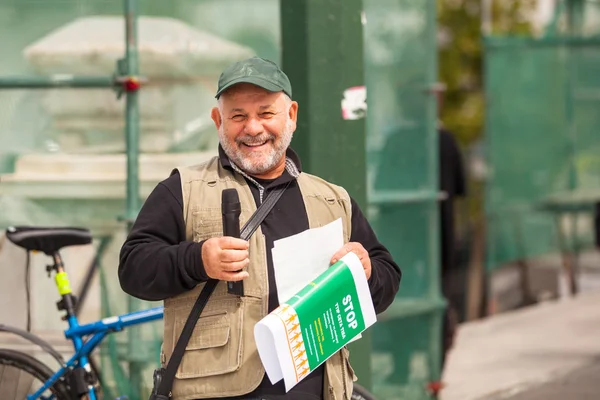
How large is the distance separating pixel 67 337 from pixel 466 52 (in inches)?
554

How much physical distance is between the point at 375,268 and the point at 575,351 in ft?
19.4

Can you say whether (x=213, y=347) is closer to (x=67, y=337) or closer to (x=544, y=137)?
(x=67, y=337)

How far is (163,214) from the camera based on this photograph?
11.6 feet

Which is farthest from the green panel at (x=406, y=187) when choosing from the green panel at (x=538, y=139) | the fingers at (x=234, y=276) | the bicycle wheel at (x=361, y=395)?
the green panel at (x=538, y=139)

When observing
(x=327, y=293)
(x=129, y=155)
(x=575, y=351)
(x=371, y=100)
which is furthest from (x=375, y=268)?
(x=575, y=351)

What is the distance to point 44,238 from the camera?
5.02m

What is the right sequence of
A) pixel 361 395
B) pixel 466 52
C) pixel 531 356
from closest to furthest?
pixel 361 395
pixel 531 356
pixel 466 52

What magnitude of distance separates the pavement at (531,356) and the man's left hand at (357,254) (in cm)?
412

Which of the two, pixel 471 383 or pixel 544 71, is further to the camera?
→ pixel 544 71

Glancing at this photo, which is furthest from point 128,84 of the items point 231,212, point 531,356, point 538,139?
point 538,139

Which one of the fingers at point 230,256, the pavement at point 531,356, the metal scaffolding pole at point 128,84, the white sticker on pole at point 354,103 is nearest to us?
the fingers at point 230,256

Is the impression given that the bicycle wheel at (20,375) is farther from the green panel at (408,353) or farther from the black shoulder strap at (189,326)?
the green panel at (408,353)

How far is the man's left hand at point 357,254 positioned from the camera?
142 inches

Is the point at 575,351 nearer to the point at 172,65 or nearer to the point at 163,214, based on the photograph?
the point at 172,65
